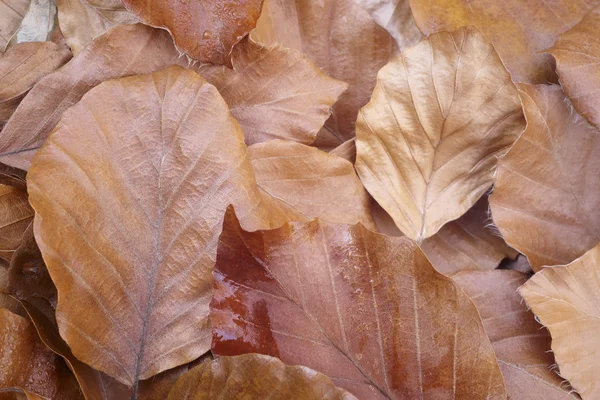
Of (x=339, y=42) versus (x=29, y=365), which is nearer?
(x=29, y=365)

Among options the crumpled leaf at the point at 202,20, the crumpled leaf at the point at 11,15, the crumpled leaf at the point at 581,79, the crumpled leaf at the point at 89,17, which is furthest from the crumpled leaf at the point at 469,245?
the crumpled leaf at the point at 11,15

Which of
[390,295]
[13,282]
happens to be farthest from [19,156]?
[390,295]

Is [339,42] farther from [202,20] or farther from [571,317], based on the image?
[571,317]

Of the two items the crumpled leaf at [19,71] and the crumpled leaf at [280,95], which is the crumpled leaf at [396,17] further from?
the crumpled leaf at [19,71]

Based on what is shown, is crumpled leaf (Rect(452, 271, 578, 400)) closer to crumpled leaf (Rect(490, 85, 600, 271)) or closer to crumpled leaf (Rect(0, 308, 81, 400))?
crumpled leaf (Rect(490, 85, 600, 271))

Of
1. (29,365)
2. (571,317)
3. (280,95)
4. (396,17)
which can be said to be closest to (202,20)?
(280,95)

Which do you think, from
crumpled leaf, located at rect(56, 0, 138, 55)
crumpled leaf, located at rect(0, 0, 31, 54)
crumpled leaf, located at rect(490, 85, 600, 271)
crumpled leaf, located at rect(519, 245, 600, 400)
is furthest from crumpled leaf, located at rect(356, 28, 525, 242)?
crumpled leaf, located at rect(0, 0, 31, 54)

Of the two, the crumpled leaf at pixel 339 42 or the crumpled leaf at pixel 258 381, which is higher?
the crumpled leaf at pixel 339 42
